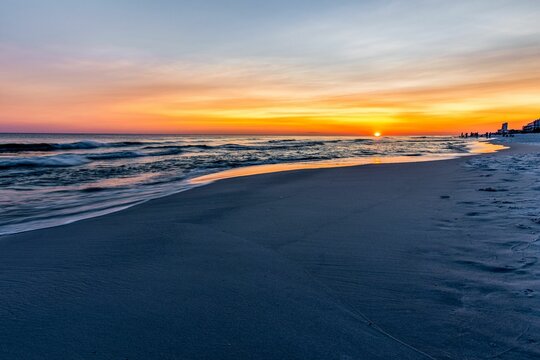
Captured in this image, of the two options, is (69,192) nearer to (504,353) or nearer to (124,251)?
(124,251)

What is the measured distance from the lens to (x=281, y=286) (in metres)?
2.70

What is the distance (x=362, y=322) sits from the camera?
2.16 meters

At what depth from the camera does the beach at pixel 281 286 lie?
1.94m

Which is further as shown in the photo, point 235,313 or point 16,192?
point 16,192

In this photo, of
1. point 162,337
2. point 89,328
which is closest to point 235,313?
point 162,337

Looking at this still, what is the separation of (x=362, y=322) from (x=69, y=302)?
2.02 meters

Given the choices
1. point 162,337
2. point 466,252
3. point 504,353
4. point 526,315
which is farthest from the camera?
point 466,252

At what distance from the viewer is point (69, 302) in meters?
2.50

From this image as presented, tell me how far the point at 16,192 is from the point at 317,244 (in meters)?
8.45

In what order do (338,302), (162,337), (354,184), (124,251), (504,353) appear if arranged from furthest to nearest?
1. (354,184)
2. (124,251)
3. (338,302)
4. (162,337)
5. (504,353)

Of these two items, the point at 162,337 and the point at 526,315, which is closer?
the point at 162,337

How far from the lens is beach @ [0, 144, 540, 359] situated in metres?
1.94

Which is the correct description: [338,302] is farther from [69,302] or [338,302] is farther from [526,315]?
[69,302]

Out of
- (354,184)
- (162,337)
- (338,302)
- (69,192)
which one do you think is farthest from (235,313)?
(69,192)
